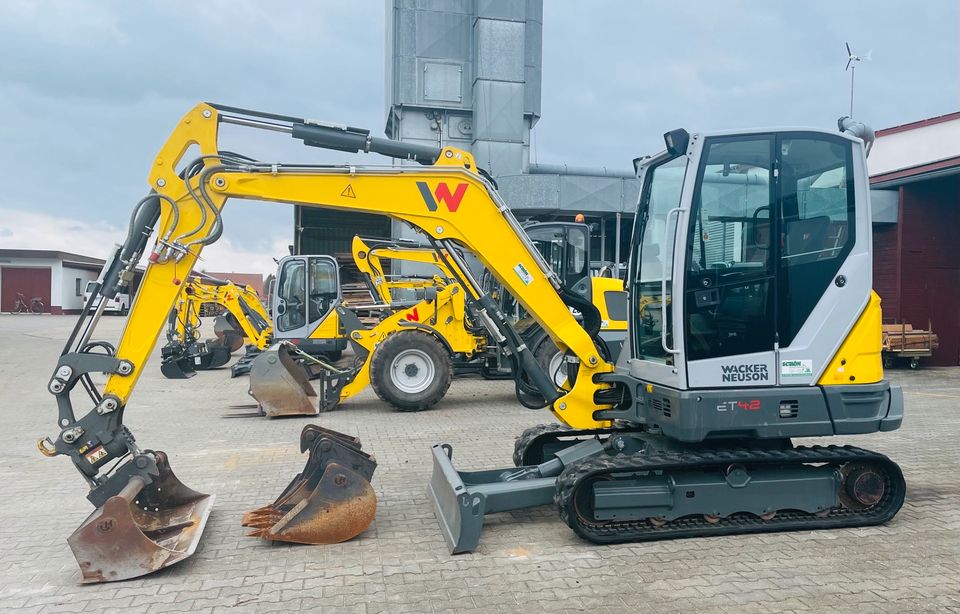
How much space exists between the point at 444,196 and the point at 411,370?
580 centimetres

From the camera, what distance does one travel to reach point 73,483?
6.64 metres

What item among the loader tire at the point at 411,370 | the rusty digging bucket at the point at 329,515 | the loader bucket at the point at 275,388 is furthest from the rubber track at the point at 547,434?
the loader bucket at the point at 275,388

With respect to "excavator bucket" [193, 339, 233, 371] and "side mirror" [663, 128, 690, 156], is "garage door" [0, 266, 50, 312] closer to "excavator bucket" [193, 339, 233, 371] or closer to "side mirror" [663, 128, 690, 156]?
"excavator bucket" [193, 339, 233, 371]

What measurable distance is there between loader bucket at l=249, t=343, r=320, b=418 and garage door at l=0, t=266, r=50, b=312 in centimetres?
4222

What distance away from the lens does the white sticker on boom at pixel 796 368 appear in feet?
16.7

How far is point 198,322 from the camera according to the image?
714 inches

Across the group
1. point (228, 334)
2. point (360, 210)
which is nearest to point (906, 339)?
point (360, 210)

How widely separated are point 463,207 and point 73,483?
467cm

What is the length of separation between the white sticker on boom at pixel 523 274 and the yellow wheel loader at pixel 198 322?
11.4 meters

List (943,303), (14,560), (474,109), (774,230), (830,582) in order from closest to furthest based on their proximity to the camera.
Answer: (830,582) → (14,560) → (774,230) → (943,303) → (474,109)

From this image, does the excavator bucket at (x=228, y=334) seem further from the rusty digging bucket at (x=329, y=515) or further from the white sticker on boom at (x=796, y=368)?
the white sticker on boom at (x=796, y=368)

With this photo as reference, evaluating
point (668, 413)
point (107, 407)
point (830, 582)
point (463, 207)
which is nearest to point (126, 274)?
point (107, 407)

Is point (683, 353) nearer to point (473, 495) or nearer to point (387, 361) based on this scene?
point (473, 495)

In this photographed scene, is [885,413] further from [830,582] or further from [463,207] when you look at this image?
[463,207]
